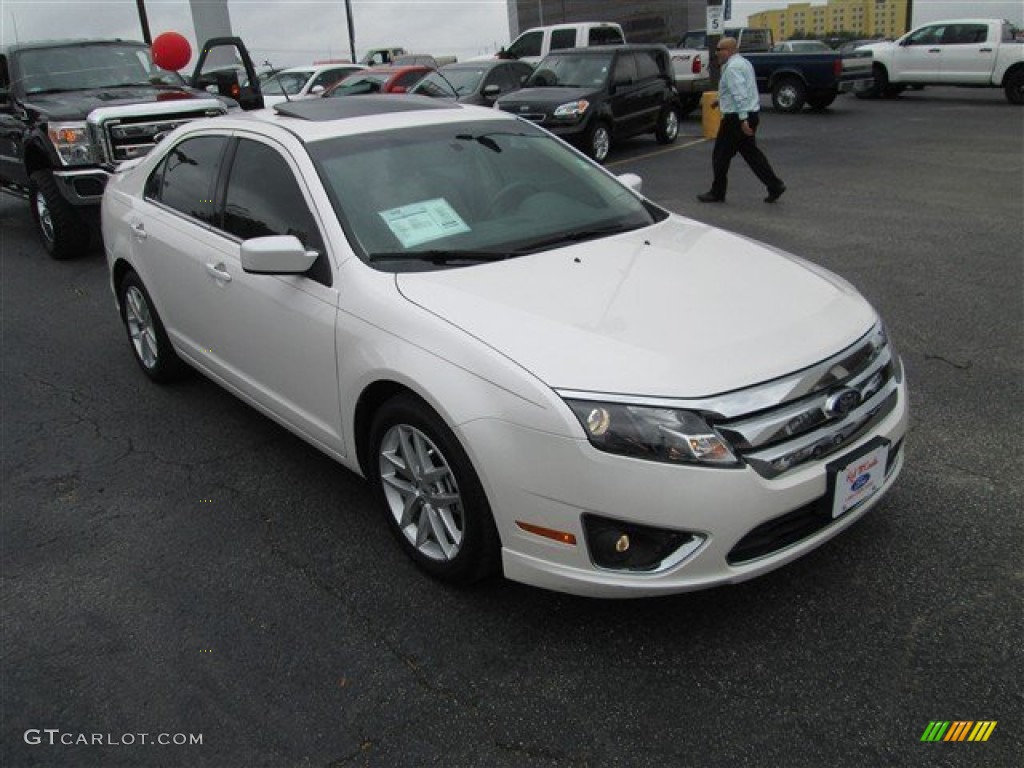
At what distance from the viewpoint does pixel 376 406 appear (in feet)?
10.8

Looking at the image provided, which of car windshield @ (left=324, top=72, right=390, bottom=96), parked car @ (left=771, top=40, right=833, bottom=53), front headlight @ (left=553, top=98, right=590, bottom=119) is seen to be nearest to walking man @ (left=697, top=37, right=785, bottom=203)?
front headlight @ (left=553, top=98, right=590, bottom=119)

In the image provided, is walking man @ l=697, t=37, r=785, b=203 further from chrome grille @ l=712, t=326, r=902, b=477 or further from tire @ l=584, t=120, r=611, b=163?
chrome grille @ l=712, t=326, r=902, b=477

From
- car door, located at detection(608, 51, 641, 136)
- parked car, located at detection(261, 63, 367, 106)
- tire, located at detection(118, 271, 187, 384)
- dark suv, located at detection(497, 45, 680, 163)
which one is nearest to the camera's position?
tire, located at detection(118, 271, 187, 384)

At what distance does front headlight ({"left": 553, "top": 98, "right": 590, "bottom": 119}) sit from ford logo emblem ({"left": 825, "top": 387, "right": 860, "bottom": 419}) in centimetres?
1044

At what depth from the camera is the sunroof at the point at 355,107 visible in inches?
164

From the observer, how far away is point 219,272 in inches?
159

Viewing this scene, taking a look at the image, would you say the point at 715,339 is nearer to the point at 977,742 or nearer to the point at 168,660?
the point at 977,742

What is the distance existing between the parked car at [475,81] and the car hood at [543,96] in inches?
31.1

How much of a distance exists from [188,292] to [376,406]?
1689mm

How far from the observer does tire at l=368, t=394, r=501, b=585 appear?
9.43 ft

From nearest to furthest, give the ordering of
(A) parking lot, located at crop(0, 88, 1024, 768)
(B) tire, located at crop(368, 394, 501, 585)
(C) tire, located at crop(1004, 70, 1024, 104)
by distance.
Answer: (A) parking lot, located at crop(0, 88, 1024, 768)
(B) tire, located at crop(368, 394, 501, 585)
(C) tire, located at crop(1004, 70, 1024, 104)

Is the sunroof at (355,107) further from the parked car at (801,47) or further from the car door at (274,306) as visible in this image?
the parked car at (801,47)

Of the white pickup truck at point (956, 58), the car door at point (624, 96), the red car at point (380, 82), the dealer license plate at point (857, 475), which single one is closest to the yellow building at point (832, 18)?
the white pickup truck at point (956, 58)

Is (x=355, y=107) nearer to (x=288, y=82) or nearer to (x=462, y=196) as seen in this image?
(x=462, y=196)
